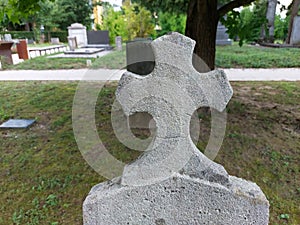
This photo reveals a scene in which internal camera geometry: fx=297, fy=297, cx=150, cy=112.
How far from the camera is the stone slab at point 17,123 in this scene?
4.54m

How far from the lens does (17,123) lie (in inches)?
184

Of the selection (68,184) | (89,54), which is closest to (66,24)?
(89,54)

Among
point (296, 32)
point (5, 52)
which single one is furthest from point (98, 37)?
point (296, 32)

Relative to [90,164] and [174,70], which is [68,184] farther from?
[174,70]

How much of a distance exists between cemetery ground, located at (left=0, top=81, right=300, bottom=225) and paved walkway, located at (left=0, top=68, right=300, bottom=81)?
2625mm

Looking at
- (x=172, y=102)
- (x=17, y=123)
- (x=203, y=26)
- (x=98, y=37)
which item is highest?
(x=203, y=26)

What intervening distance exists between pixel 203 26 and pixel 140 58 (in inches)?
44.2

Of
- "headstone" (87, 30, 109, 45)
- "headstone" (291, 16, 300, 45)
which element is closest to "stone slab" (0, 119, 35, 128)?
"headstone" (87, 30, 109, 45)

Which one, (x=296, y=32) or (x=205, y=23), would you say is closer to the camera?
(x=205, y=23)

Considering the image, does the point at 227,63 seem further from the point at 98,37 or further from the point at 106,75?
the point at 98,37

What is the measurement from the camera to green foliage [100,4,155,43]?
19250 millimetres

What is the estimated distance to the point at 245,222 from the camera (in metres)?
1.92

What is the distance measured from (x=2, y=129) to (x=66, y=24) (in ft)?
93.4

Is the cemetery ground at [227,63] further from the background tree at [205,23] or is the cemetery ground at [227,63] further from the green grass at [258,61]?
the background tree at [205,23]
